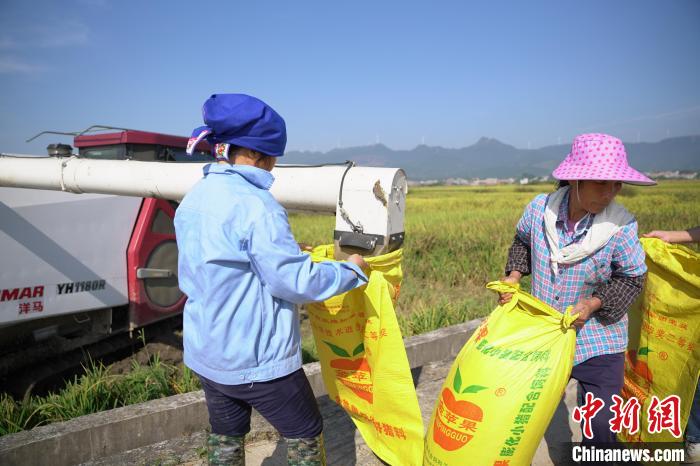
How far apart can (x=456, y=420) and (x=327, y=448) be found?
1.00 m

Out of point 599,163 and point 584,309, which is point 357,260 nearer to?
point 584,309

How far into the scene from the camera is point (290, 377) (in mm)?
1711

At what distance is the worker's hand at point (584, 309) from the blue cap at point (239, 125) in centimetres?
126

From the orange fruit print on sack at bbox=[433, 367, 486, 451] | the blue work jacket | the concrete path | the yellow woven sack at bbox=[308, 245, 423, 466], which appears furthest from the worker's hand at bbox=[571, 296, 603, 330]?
the concrete path

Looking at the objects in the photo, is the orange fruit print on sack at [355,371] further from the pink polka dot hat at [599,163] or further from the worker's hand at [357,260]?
the pink polka dot hat at [599,163]

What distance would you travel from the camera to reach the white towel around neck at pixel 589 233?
6.38 ft

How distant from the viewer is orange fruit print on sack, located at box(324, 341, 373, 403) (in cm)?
223

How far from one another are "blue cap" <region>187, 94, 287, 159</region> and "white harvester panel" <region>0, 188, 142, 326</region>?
189 centimetres

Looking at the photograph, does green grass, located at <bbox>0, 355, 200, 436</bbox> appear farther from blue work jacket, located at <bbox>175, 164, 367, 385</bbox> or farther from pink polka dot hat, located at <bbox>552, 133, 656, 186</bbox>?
pink polka dot hat, located at <bbox>552, 133, 656, 186</bbox>

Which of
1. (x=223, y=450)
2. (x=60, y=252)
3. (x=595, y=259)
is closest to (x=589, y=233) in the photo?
(x=595, y=259)

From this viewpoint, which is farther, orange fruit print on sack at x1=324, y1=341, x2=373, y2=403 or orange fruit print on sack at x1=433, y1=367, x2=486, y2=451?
orange fruit print on sack at x1=324, y1=341, x2=373, y2=403

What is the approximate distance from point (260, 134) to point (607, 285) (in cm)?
147

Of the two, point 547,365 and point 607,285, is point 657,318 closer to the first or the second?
point 607,285

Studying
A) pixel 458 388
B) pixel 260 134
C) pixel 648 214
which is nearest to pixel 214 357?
pixel 260 134
